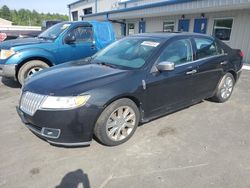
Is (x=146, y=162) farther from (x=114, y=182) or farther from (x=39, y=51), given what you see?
(x=39, y=51)

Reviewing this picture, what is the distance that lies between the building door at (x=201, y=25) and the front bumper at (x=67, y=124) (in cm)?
1205

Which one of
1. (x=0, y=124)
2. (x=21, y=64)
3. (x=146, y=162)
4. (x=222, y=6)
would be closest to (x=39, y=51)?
(x=21, y=64)

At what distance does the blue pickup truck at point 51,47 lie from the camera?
5.67m

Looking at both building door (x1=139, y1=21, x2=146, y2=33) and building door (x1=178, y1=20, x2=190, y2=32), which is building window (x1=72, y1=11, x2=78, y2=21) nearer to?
building door (x1=139, y1=21, x2=146, y2=33)

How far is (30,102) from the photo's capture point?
3021 millimetres

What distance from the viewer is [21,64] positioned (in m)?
5.79

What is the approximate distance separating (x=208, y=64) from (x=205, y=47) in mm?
371

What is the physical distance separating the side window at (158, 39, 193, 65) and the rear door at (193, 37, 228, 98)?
205 millimetres

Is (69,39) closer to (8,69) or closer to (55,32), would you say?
(55,32)

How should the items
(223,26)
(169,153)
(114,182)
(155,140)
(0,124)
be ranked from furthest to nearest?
(223,26) < (0,124) < (155,140) < (169,153) < (114,182)

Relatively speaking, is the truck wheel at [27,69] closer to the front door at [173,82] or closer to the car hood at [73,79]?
the car hood at [73,79]

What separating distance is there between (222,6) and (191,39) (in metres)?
7.54

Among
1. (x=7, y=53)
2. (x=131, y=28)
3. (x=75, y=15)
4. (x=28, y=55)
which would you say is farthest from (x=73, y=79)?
(x=75, y=15)

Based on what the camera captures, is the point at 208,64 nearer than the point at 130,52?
No
